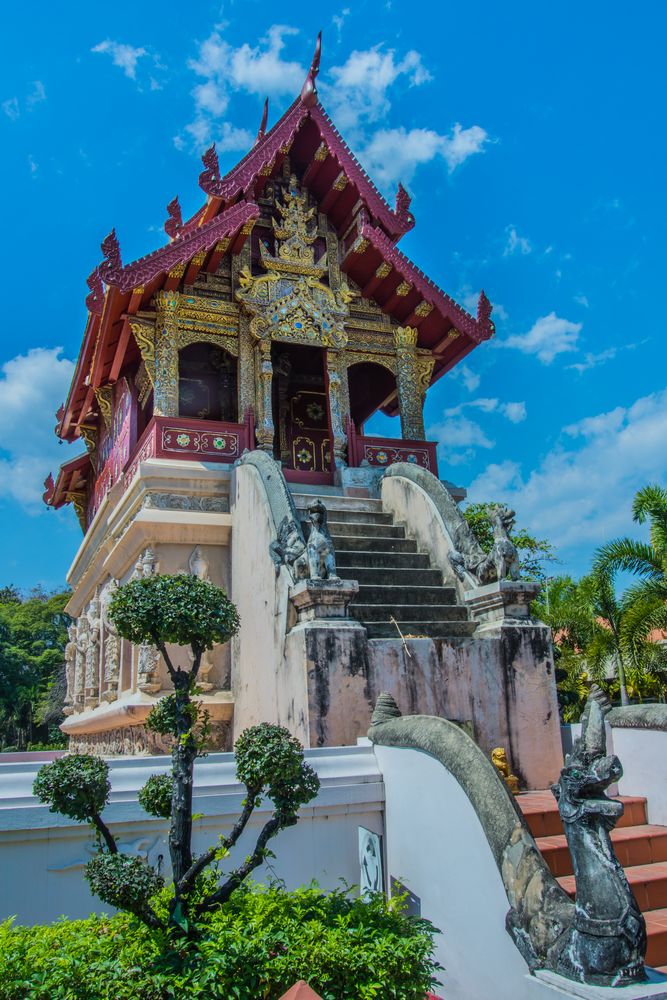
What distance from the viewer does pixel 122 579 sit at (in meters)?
11.8

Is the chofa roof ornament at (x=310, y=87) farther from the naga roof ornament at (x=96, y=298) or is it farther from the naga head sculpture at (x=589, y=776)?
the naga head sculpture at (x=589, y=776)

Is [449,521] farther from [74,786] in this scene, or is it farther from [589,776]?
[74,786]

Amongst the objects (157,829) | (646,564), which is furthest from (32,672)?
(157,829)

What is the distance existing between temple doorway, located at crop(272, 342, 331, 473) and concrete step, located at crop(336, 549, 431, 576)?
6.30 meters

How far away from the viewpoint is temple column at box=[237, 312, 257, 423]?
457 inches

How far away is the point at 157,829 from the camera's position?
185 inches

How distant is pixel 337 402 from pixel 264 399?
1148mm

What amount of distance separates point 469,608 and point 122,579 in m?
5.91

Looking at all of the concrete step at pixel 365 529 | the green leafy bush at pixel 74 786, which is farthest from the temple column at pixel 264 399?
the green leafy bush at pixel 74 786

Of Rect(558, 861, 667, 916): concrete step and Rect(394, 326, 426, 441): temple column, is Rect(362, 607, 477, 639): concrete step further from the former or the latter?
Rect(394, 326, 426, 441): temple column

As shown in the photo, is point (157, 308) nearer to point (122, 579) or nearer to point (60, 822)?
point (122, 579)

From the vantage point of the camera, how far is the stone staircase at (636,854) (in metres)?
4.35

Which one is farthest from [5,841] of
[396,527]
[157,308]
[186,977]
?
[157,308]

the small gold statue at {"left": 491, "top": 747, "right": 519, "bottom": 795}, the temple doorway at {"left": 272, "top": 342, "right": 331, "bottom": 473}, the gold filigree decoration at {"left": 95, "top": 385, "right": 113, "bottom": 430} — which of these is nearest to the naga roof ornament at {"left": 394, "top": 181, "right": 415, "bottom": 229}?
the temple doorway at {"left": 272, "top": 342, "right": 331, "bottom": 473}
